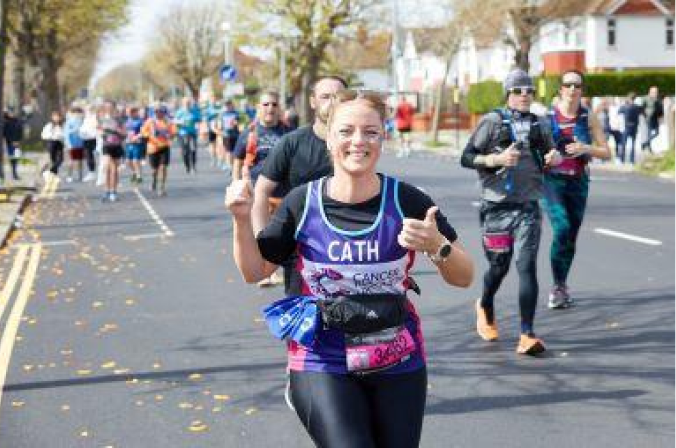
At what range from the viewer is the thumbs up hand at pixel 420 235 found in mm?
3672

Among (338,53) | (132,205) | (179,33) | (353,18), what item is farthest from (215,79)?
(132,205)

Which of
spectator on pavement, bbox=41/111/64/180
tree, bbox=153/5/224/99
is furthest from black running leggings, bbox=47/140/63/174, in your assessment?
tree, bbox=153/5/224/99

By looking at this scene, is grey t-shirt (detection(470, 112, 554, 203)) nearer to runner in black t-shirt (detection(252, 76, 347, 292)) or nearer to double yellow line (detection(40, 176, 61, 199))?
runner in black t-shirt (detection(252, 76, 347, 292))

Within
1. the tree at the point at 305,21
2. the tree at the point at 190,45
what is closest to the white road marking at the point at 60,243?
the tree at the point at 305,21

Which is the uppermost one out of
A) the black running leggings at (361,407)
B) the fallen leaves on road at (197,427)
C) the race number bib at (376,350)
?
the race number bib at (376,350)

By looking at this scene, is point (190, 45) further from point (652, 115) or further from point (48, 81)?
point (652, 115)

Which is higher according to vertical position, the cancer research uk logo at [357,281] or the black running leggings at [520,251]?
the cancer research uk logo at [357,281]

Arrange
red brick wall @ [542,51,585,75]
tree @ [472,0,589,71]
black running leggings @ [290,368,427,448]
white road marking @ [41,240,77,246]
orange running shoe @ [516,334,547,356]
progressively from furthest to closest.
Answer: red brick wall @ [542,51,585,75] → tree @ [472,0,589,71] → white road marking @ [41,240,77,246] → orange running shoe @ [516,334,547,356] → black running leggings @ [290,368,427,448]

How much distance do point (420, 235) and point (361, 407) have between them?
2.03ft

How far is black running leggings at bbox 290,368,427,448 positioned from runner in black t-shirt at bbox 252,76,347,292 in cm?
249

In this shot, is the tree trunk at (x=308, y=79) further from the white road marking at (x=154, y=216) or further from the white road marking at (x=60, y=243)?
the white road marking at (x=60, y=243)

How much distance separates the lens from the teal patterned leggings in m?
9.44

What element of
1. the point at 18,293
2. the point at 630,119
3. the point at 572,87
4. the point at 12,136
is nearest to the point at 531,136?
the point at 572,87

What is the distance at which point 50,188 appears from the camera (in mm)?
27375
